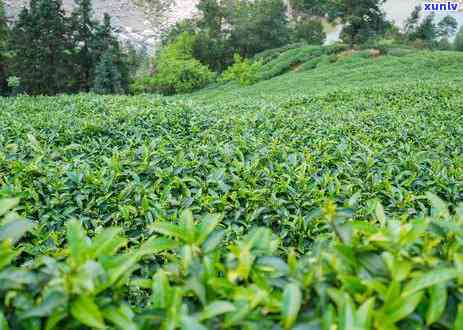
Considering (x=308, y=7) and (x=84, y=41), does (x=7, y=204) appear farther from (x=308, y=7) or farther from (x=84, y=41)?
(x=308, y=7)

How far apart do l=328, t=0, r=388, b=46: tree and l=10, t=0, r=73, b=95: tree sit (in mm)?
17037

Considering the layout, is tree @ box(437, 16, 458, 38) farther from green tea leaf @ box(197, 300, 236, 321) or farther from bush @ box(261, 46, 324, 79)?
green tea leaf @ box(197, 300, 236, 321)

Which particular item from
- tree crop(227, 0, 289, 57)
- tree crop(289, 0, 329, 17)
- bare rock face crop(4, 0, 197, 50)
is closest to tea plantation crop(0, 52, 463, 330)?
tree crop(227, 0, 289, 57)

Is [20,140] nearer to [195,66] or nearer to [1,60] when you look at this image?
[1,60]

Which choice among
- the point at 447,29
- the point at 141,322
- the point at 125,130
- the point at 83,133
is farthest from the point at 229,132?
the point at 447,29

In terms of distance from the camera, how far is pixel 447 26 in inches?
1661

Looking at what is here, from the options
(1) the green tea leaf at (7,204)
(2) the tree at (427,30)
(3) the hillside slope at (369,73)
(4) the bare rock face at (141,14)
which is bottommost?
(1) the green tea leaf at (7,204)

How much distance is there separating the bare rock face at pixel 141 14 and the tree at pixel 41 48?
64.6ft

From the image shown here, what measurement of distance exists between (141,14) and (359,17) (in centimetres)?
4147

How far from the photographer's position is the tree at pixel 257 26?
3222 cm

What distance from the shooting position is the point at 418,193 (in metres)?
3.12

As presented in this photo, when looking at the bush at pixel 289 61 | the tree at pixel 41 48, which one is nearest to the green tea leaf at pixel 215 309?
the tree at pixel 41 48

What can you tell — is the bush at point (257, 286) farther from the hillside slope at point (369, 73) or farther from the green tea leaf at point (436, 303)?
the hillside slope at point (369, 73)

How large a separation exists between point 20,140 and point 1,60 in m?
21.5
